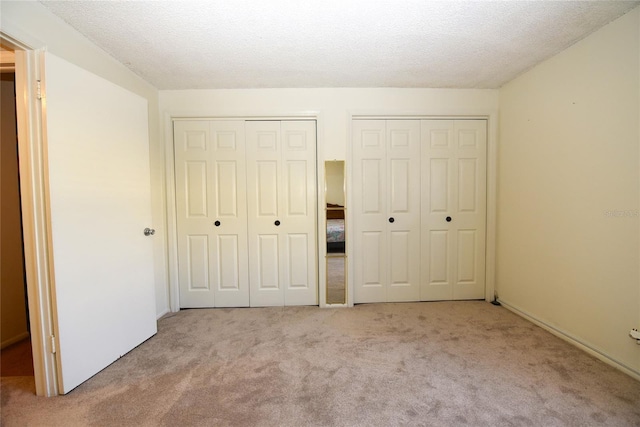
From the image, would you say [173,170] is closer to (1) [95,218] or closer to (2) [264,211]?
(2) [264,211]

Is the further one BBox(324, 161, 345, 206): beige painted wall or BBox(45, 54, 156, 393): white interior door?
BBox(324, 161, 345, 206): beige painted wall

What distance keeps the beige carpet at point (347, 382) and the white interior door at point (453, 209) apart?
0.60 meters

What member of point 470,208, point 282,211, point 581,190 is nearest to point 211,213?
point 282,211

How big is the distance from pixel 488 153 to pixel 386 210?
127cm

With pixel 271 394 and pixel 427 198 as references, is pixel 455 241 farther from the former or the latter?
pixel 271 394

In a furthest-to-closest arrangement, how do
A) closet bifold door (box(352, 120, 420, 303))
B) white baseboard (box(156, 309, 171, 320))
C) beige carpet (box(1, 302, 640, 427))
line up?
closet bifold door (box(352, 120, 420, 303))
white baseboard (box(156, 309, 171, 320))
beige carpet (box(1, 302, 640, 427))

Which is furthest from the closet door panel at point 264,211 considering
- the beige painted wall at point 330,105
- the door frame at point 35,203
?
the door frame at point 35,203

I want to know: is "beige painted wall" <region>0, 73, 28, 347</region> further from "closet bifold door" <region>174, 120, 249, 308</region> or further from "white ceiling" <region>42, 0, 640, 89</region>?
"closet bifold door" <region>174, 120, 249, 308</region>

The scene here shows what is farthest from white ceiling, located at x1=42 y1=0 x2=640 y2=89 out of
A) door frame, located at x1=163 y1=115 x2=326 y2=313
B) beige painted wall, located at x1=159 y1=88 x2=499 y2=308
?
door frame, located at x1=163 y1=115 x2=326 y2=313

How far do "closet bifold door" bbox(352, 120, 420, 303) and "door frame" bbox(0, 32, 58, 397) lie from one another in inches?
94.3

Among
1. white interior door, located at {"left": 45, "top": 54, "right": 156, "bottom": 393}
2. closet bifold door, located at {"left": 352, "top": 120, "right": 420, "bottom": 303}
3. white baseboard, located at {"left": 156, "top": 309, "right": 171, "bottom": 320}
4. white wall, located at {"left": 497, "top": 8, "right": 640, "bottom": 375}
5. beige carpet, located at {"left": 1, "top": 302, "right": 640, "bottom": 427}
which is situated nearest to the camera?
beige carpet, located at {"left": 1, "top": 302, "right": 640, "bottom": 427}

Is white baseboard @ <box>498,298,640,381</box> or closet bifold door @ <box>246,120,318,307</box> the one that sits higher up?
closet bifold door @ <box>246,120,318,307</box>

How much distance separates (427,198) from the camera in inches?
116

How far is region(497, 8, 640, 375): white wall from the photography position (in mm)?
1729
